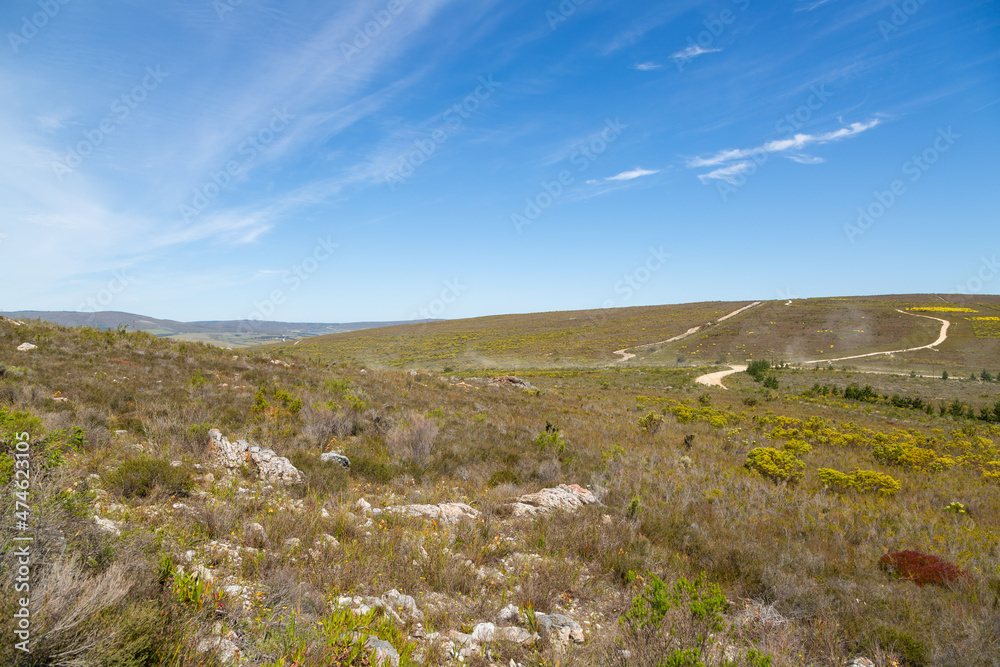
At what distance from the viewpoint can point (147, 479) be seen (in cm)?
482

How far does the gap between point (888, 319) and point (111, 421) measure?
98953 millimetres

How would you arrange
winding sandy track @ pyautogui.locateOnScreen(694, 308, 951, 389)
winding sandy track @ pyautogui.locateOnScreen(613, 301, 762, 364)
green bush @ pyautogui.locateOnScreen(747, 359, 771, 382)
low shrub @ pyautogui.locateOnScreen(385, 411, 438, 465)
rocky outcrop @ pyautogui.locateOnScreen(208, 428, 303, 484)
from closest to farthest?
1. rocky outcrop @ pyautogui.locateOnScreen(208, 428, 303, 484)
2. low shrub @ pyautogui.locateOnScreen(385, 411, 438, 465)
3. green bush @ pyautogui.locateOnScreen(747, 359, 771, 382)
4. winding sandy track @ pyautogui.locateOnScreen(694, 308, 951, 389)
5. winding sandy track @ pyautogui.locateOnScreen(613, 301, 762, 364)

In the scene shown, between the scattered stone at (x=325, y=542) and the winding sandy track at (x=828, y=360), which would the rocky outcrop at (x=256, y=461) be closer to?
the scattered stone at (x=325, y=542)

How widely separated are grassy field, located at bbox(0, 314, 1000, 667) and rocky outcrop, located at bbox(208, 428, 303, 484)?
0.22 m

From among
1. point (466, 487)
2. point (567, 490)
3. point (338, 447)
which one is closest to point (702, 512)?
point (567, 490)

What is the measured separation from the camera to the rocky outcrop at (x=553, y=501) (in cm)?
598

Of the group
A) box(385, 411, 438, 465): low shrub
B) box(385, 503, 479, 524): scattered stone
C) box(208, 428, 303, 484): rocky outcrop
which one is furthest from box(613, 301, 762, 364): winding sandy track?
box(208, 428, 303, 484): rocky outcrop

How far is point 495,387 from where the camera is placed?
79.5ft

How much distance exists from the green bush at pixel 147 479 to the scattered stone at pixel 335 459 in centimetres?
198

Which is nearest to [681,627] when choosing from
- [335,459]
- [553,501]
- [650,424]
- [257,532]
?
[553,501]

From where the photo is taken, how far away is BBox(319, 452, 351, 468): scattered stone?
6837mm

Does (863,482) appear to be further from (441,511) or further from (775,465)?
(441,511)

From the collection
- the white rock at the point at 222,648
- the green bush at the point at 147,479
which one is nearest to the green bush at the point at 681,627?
the white rock at the point at 222,648

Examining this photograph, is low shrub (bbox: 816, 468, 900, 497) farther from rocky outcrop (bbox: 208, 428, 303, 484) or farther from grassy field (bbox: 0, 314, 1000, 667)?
rocky outcrop (bbox: 208, 428, 303, 484)
